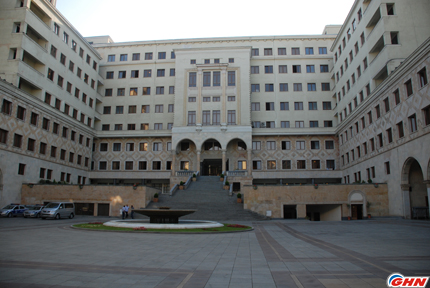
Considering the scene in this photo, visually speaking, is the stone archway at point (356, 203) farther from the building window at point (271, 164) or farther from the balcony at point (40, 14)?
the balcony at point (40, 14)

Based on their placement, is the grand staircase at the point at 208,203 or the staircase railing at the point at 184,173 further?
the staircase railing at the point at 184,173

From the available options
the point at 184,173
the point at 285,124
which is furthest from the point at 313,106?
the point at 184,173

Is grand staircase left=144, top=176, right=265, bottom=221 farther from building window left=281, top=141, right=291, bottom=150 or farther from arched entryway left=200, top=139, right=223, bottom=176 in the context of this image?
building window left=281, top=141, right=291, bottom=150

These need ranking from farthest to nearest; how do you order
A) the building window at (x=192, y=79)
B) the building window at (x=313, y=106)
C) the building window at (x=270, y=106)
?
the building window at (x=270, y=106) < the building window at (x=313, y=106) < the building window at (x=192, y=79)

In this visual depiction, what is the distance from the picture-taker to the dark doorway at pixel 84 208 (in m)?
37.5

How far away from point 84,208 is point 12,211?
783 cm

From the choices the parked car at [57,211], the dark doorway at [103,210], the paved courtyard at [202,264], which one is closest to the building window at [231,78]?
the dark doorway at [103,210]

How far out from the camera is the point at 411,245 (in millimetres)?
13055

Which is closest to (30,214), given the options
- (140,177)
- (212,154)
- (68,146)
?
(68,146)

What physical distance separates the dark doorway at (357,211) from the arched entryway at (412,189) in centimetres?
481

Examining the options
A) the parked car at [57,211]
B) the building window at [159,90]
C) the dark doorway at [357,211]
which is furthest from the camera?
the building window at [159,90]

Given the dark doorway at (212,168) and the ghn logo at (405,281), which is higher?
the dark doorway at (212,168)

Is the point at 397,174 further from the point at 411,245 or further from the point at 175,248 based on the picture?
the point at 175,248

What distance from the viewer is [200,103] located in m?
52.3
